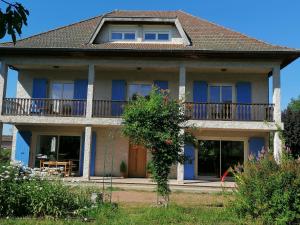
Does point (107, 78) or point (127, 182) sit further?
point (107, 78)

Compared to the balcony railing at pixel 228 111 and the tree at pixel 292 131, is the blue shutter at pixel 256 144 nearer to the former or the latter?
the balcony railing at pixel 228 111

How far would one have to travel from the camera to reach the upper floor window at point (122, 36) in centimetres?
2020

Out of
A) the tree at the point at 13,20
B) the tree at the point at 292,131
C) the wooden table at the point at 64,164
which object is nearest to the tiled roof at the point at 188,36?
the wooden table at the point at 64,164

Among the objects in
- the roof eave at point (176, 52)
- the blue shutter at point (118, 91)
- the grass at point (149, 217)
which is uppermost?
the roof eave at point (176, 52)

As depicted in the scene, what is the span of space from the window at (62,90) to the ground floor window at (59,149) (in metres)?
2.20

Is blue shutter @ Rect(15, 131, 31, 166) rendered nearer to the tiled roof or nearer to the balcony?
the balcony

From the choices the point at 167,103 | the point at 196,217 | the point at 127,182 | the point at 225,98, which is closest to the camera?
the point at 196,217

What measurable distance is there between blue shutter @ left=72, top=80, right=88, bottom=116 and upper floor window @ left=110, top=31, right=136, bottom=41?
2.76m

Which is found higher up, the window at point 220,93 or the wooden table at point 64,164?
the window at point 220,93

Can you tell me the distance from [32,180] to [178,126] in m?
4.65

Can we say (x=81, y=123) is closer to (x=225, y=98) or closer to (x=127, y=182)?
(x=127, y=182)

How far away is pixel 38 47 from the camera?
18.4 metres

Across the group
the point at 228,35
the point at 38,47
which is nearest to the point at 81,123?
the point at 38,47

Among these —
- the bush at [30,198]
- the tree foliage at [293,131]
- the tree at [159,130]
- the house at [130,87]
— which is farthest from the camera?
the tree foliage at [293,131]
